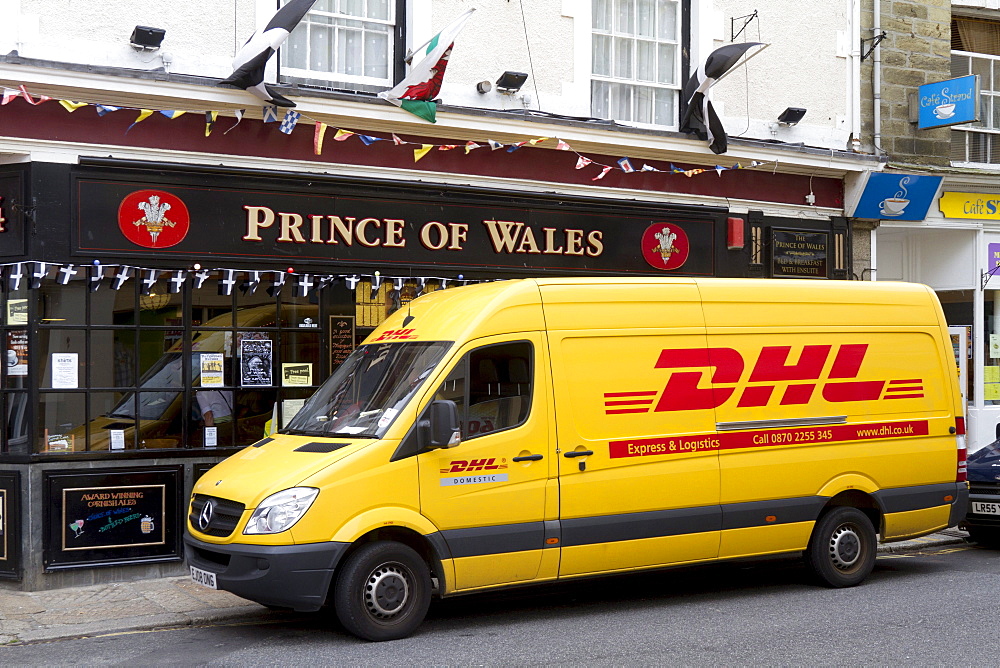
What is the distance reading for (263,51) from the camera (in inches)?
382

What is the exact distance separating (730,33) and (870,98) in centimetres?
246

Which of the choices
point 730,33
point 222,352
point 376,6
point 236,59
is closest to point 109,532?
point 222,352

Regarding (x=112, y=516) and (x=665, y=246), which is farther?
(x=665, y=246)

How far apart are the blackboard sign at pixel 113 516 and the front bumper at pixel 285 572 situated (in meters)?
3.03

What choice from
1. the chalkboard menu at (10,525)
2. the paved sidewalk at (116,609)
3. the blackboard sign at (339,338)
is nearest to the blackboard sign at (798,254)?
the blackboard sign at (339,338)

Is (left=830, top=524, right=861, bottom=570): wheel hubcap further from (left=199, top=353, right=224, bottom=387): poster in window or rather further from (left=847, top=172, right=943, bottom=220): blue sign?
(left=847, top=172, right=943, bottom=220): blue sign

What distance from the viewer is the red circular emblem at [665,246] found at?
12.9 metres

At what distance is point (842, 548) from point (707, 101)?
5797 millimetres

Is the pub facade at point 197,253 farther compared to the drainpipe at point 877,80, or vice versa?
the drainpipe at point 877,80

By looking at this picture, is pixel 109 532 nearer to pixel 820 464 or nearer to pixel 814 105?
pixel 820 464

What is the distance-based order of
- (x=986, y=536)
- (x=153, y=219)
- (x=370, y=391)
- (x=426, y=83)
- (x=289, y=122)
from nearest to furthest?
(x=370, y=391) → (x=153, y=219) → (x=289, y=122) → (x=426, y=83) → (x=986, y=536)

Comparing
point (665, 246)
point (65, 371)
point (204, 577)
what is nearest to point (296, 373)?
point (65, 371)

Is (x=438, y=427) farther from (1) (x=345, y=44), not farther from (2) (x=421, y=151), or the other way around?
(1) (x=345, y=44)

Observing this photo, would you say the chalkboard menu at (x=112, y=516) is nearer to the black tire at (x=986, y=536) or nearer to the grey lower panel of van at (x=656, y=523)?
the grey lower panel of van at (x=656, y=523)
